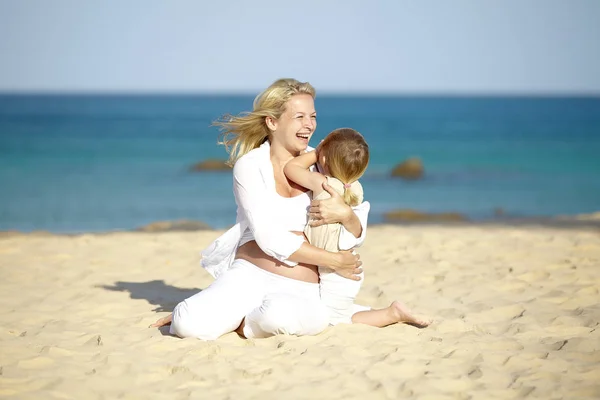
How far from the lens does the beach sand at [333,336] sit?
429cm

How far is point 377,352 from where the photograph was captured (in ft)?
16.0

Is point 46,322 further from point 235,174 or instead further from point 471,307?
point 471,307

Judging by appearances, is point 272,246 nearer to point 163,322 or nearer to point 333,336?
point 333,336

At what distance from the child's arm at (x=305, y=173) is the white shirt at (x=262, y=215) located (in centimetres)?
14

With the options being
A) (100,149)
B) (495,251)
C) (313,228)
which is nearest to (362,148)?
(313,228)

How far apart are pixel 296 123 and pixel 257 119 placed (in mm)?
320

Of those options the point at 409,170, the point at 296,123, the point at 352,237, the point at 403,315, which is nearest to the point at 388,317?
the point at 403,315

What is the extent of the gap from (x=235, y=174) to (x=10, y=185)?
16684 millimetres

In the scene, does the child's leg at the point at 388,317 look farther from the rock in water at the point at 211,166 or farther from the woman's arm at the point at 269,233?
the rock in water at the point at 211,166

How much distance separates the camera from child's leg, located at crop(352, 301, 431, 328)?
549cm

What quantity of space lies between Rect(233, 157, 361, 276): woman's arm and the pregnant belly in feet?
0.29

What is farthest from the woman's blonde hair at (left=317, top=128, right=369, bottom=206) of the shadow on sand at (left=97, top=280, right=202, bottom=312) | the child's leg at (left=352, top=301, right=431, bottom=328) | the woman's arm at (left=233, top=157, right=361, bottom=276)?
the shadow on sand at (left=97, top=280, right=202, bottom=312)

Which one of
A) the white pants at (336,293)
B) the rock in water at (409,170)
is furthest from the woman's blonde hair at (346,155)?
the rock in water at (409,170)

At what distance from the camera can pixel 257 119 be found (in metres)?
5.47
